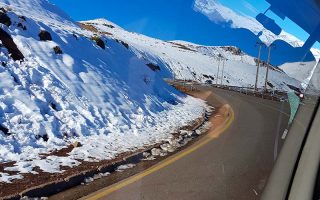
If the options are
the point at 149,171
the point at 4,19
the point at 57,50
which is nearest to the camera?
the point at 149,171

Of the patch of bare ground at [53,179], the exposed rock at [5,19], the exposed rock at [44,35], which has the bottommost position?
the patch of bare ground at [53,179]

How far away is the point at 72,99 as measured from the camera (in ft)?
46.0

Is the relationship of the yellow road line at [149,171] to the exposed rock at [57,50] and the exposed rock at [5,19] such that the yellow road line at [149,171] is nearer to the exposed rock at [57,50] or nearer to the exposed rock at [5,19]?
the exposed rock at [57,50]

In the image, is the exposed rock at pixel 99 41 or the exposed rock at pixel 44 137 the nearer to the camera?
the exposed rock at pixel 44 137

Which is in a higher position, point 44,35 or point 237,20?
point 44,35

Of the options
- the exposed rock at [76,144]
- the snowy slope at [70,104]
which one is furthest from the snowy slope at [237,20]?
the exposed rock at [76,144]

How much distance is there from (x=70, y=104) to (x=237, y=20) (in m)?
10.6

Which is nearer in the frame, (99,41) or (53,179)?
(53,179)

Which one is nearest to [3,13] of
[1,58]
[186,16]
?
[1,58]

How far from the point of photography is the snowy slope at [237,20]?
3.03 metres

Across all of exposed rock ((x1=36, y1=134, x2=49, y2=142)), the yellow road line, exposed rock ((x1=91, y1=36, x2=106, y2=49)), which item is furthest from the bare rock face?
the yellow road line

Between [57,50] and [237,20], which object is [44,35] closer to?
[57,50]

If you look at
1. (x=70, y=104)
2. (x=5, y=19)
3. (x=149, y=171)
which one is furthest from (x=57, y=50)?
(x=149, y=171)

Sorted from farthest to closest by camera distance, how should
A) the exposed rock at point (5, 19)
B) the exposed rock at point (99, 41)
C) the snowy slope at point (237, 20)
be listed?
the exposed rock at point (99, 41), the exposed rock at point (5, 19), the snowy slope at point (237, 20)
